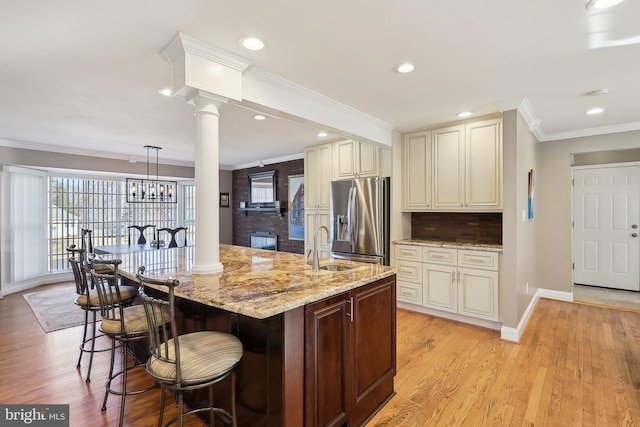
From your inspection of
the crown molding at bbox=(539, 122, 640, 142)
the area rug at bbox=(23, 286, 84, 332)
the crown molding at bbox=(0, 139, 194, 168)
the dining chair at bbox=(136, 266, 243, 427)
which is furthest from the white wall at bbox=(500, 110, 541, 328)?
the crown molding at bbox=(0, 139, 194, 168)

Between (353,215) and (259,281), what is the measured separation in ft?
8.58

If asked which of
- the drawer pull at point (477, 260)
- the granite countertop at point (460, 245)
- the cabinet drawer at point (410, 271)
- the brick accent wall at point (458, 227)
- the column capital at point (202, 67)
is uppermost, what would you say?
the column capital at point (202, 67)

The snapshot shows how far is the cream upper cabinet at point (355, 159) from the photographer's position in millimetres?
4352

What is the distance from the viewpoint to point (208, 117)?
2197 mm

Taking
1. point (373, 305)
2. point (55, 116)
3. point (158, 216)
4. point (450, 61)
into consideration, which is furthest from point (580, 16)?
point (158, 216)

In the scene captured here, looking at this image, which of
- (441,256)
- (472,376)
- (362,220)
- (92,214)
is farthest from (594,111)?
(92,214)

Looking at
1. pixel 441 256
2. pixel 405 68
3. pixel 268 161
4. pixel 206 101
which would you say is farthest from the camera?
pixel 268 161

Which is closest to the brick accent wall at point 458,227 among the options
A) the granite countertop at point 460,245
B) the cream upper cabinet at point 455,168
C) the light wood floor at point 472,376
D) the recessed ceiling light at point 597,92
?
the granite countertop at point 460,245

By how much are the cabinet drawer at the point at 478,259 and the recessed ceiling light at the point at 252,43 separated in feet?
9.84

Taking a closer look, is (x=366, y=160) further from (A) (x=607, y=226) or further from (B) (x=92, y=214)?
(B) (x=92, y=214)

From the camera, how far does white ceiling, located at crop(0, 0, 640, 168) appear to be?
5.71ft

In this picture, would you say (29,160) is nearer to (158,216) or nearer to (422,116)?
(158,216)

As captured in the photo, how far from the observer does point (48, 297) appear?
4.84 metres

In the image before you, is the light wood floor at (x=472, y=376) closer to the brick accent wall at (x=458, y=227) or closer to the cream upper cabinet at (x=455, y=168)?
the brick accent wall at (x=458, y=227)
